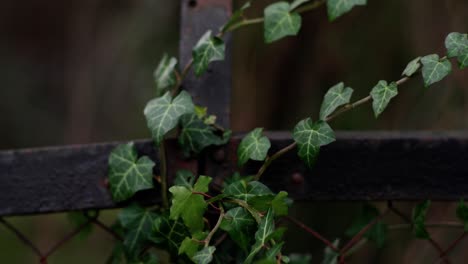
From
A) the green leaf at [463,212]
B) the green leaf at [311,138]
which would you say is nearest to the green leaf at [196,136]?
the green leaf at [311,138]

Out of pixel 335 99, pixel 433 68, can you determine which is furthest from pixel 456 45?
pixel 335 99

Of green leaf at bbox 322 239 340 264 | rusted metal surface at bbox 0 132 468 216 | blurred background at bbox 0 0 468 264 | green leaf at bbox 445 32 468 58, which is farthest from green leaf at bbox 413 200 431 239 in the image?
blurred background at bbox 0 0 468 264

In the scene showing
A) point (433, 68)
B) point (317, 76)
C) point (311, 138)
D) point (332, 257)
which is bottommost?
point (317, 76)

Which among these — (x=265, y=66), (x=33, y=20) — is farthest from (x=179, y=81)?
(x=33, y=20)

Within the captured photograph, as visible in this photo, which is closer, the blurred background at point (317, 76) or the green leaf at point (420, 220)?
the green leaf at point (420, 220)

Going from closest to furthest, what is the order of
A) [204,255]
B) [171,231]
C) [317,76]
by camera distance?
1. [204,255]
2. [171,231]
3. [317,76]

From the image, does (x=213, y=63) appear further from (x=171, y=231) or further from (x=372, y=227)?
(x=372, y=227)

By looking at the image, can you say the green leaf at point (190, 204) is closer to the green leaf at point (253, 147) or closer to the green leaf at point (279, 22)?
the green leaf at point (253, 147)

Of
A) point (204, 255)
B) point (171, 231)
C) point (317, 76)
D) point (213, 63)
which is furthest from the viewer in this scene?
point (317, 76)

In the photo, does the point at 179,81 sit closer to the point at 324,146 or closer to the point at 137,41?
the point at 324,146
